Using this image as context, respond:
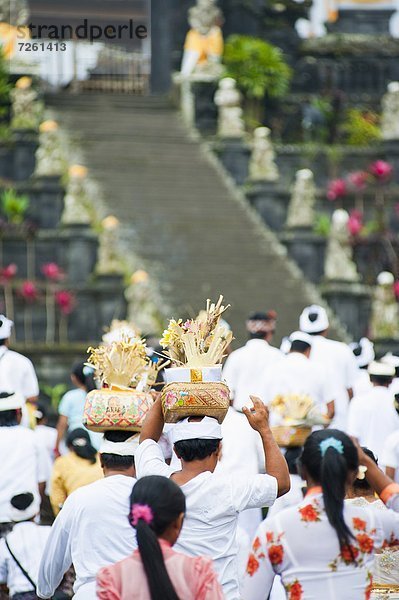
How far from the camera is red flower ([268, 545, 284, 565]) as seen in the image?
20.9 feet

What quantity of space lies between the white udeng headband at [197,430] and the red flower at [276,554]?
750 mm

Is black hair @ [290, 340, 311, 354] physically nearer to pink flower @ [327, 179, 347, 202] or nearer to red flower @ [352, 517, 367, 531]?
red flower @ [352, 517, 367, 531]

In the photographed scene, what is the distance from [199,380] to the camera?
7.16 m

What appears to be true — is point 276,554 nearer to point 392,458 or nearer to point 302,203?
point 392,458

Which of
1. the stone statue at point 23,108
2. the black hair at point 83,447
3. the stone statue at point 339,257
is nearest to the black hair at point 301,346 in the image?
the black hair at point 83,447

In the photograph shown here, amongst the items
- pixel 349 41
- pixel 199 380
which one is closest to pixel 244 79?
pixel 349 41

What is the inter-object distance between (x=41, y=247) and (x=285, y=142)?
281 inches

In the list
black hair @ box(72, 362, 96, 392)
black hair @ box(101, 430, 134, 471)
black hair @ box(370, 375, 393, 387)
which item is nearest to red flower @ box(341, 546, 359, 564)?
black hair @ box(101, 430, 134, 471)

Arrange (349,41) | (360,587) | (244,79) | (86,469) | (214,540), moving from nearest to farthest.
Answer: (360,587) → (214,540) → (86,469) → (244,79) → (349,41)

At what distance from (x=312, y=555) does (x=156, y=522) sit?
781 mm

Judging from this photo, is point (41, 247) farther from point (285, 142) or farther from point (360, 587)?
point (360, 587)

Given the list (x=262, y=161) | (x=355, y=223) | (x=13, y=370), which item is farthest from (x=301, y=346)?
(x=262, y=161)

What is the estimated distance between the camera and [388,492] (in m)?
6.70

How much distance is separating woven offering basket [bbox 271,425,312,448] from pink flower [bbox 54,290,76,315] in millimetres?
10692
